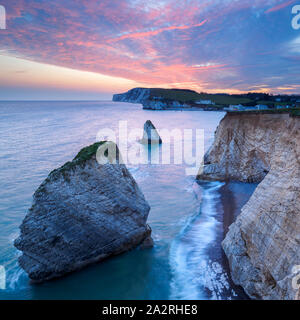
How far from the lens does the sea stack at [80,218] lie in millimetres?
9367

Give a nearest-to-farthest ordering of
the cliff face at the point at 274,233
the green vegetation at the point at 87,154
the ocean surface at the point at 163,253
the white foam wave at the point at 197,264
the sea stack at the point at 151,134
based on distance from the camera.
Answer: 1. the cliff face at the point at 274,233
2. the white foam wave at the point at 197,264
3. the ocean surface at the point at 163,253
4. the green vegetation at the point at 87,154
5. the sea stack at the point at 151,134

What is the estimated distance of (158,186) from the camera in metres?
23.2

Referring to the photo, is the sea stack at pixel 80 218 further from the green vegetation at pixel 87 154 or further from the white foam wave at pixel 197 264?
the white foam wave at pixel 197 264

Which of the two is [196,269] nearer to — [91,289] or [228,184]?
[91,289]

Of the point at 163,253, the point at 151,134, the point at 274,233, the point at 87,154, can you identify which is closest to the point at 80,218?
the point at 87,154

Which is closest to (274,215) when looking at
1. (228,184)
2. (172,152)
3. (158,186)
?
(228,184)

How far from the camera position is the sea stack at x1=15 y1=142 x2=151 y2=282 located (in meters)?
9.37

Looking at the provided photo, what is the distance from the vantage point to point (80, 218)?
32.7 ft

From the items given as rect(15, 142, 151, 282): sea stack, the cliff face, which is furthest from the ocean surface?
the cliff face

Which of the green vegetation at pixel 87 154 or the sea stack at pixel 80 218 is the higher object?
the green vegetation at pixel 87 154

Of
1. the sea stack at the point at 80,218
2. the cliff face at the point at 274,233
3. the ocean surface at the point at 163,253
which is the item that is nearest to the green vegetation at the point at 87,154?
Result: the sea stack at the point at 80,218

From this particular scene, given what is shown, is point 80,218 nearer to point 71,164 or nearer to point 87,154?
point 71,164

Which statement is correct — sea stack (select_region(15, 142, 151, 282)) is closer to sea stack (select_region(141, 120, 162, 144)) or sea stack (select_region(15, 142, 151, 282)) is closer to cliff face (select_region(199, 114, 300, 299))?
cliff face (select_region(199, 114, 300, 299))
